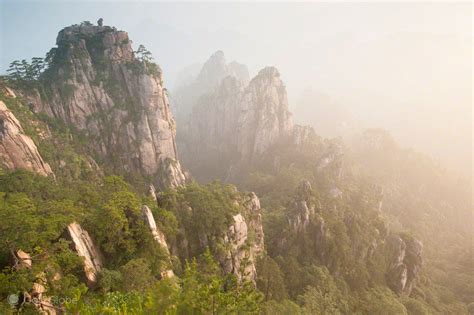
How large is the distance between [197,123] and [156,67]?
76358 millimetres

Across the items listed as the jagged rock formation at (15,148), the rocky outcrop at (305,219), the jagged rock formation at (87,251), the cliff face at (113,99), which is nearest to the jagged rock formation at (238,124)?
the cliff face at (113,99)

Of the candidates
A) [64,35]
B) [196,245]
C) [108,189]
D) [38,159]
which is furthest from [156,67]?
[196,245]

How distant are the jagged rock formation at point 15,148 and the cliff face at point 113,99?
1984cm

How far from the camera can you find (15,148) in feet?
157

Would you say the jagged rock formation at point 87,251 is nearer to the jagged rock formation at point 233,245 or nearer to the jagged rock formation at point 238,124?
the jagged rock formation at point 233,245

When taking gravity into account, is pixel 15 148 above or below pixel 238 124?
below

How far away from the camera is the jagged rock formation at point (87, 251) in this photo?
87.4ft

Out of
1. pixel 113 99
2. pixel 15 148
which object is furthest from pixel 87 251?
pixel 113 99

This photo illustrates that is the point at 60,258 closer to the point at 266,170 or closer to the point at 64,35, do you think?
the point at 64,35

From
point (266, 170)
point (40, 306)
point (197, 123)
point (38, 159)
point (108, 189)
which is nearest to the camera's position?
point (40, 306)

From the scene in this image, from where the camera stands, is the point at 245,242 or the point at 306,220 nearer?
the point at 245,242

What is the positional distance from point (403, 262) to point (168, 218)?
177ft

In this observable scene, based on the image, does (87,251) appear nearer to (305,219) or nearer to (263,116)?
(305,219)

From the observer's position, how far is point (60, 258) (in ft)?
79.6
